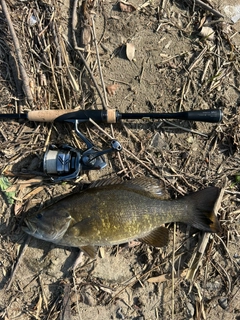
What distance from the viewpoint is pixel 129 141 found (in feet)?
13.9

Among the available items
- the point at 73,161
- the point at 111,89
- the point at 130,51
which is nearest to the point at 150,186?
the point at 73,161

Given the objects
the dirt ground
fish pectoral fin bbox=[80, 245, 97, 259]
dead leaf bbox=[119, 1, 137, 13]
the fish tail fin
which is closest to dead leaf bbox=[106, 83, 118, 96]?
the dirt ground

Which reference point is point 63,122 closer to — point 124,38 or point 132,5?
point 124,38

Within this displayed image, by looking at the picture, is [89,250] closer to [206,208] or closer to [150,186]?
[150,186]

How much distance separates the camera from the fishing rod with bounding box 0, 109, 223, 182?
3863 millimetres

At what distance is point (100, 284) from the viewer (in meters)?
4.21

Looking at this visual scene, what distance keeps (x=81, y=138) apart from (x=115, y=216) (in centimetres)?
100

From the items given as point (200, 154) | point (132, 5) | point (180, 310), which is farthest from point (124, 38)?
point (180, 310)

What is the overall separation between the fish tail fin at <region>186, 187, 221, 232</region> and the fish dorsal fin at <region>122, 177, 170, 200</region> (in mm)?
317

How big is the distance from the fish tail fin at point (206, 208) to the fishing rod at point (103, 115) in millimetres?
826

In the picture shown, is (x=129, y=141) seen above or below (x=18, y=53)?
below

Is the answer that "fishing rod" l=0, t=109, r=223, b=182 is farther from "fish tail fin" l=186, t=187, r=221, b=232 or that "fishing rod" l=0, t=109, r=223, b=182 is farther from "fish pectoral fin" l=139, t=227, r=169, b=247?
"fish pectoral fin" l=139, t=227, r=169, b=247

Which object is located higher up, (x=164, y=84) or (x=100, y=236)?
(x=164, y=84)

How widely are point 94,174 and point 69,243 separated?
876 millimetres
